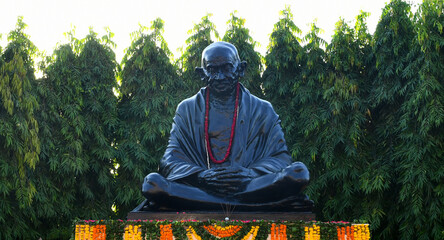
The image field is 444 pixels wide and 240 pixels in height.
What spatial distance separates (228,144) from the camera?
7.04 metres

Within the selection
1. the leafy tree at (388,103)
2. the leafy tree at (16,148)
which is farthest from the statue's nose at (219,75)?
the leafy tree at (16,148)

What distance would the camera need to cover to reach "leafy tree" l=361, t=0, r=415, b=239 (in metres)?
12.9

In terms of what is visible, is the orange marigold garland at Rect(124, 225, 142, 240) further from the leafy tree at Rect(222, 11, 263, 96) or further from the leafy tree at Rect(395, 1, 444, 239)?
the leafy tree at Rect(222, 11, 263, 96)

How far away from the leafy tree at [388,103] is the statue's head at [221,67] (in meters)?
6.63

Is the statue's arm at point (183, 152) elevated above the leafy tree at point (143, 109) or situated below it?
below

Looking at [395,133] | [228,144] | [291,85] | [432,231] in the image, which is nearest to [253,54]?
[291,85]

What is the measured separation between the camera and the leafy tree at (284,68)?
46.6 ft

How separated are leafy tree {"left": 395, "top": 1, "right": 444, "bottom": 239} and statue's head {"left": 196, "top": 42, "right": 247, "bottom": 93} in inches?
256

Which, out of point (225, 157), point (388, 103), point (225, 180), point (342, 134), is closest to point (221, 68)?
point (225, 157)

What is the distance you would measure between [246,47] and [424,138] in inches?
204

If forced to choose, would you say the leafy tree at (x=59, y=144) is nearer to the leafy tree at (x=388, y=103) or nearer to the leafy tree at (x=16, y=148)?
the leafy tree at (x=16, y=148)

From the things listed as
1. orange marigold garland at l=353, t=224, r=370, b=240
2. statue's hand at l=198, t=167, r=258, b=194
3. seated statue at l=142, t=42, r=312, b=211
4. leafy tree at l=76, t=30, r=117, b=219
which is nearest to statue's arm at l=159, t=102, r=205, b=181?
seated statue at l=142, t=42, r=312, b=211

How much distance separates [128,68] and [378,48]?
667cm

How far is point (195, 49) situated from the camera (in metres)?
14.7
